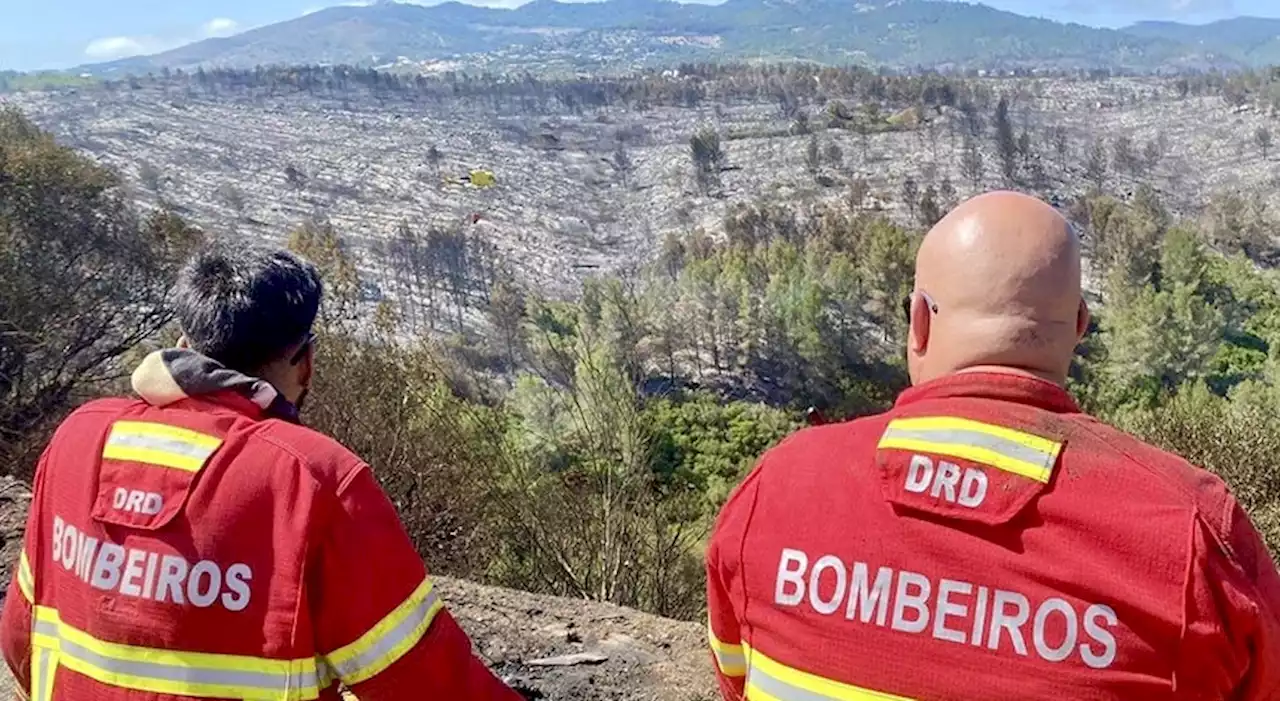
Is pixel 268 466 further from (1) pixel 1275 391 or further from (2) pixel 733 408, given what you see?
(2) pixel 733 408

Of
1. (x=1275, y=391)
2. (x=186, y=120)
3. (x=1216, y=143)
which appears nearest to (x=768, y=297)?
(x=1275, y=391)

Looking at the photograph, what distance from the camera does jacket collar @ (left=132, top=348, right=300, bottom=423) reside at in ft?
6.95

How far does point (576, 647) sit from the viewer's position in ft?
18.5

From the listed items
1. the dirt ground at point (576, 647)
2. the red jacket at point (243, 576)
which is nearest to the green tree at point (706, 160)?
the dirt ground at point (576, 647)

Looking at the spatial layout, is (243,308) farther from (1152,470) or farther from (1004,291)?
(1152,470)

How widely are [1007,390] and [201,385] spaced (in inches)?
58.7

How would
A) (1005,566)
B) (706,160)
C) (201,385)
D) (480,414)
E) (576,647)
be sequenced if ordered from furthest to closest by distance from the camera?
1. (706,160)
2. (480,414)
3. (576,647)
4. (201,385)
5. (1005,566)

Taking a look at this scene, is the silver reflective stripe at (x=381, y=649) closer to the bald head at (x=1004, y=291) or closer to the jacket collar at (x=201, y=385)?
the jacket collar at (x=201, y=385)

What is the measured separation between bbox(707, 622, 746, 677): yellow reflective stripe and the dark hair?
1056 millimetres

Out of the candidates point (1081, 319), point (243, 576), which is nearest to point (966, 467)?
point (1081, 319)

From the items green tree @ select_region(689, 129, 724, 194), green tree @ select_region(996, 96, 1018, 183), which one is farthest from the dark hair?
green tree @ select_region(689, 129, 724, 194)

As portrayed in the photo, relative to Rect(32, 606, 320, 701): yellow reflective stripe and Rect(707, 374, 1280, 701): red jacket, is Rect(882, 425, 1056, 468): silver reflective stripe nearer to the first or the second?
Rect(707, 374, 1280, 701): red jacket

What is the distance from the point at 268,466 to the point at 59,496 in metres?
0.54

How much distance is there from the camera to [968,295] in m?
1.79
